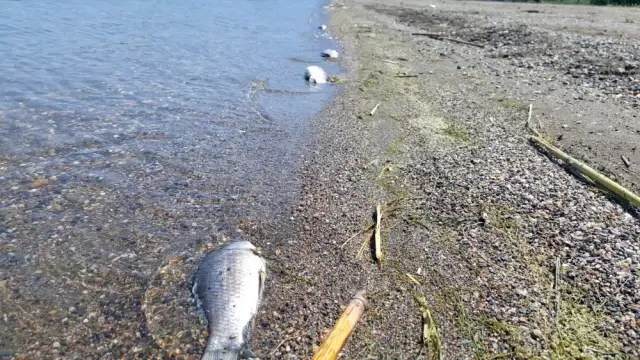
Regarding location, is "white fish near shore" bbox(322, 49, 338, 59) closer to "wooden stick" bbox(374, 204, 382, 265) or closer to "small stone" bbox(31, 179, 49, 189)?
"wooden stick" bbox(374, 204, 382, 265)

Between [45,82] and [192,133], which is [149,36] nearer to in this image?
[45,82]

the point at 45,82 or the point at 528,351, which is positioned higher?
the point at 45,82

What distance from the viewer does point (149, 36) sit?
18.2 m

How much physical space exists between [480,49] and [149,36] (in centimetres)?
1304

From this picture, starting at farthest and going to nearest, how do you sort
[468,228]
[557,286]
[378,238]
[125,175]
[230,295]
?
[125,175], [468,228], [378,238], [557,286], [230,295]

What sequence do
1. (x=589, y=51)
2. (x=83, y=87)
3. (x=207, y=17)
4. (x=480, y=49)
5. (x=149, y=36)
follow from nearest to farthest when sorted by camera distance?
(x=83, y=87), (x=589, y=51), (x=480, y=49), (x=149, y=36), (x=207, y=17)

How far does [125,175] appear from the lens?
734 cm

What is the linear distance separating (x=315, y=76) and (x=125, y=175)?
7.48 m

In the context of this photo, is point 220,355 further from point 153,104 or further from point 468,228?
point 153,104

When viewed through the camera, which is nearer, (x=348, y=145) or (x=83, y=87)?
(x=348, y=145)

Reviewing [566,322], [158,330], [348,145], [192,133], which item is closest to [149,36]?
[192,133]

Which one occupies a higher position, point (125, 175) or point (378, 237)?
point (125, 175)

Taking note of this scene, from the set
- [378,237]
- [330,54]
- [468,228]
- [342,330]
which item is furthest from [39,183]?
[330,54]

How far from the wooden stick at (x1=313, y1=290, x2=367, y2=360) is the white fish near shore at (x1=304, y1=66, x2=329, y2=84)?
9.49m
